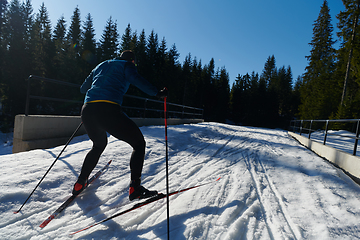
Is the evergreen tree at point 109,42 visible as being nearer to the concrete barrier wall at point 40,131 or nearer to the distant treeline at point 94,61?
the distant treeline at point 94,61

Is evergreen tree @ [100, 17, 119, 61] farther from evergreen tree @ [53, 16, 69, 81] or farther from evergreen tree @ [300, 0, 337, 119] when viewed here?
evergreen tree @ [300, 0, 337, 119]

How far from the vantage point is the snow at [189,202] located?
173 cm

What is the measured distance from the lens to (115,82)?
2166mm

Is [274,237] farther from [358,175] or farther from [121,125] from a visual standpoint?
[358,175]

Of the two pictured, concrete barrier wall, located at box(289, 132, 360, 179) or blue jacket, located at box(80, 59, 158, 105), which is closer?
blue jacket, located at box(80, 59, 158, 105)

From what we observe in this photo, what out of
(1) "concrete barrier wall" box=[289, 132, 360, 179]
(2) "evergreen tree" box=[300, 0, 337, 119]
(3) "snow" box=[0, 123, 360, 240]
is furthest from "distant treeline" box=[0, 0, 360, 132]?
(3) "snow" box=[0, 123, 360, 240]

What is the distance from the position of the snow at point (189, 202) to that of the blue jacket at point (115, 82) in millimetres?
1275

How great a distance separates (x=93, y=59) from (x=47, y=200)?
1142 inches

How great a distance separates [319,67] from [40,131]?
32.3 meters

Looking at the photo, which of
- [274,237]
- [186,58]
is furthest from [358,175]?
[186,58]

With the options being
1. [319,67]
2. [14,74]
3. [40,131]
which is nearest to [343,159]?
[40,131]

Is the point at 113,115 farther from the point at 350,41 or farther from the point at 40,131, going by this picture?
the point at 350,41

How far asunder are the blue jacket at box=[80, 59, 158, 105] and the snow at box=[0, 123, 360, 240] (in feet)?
4.18

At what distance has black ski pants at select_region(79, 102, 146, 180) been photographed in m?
2.04
